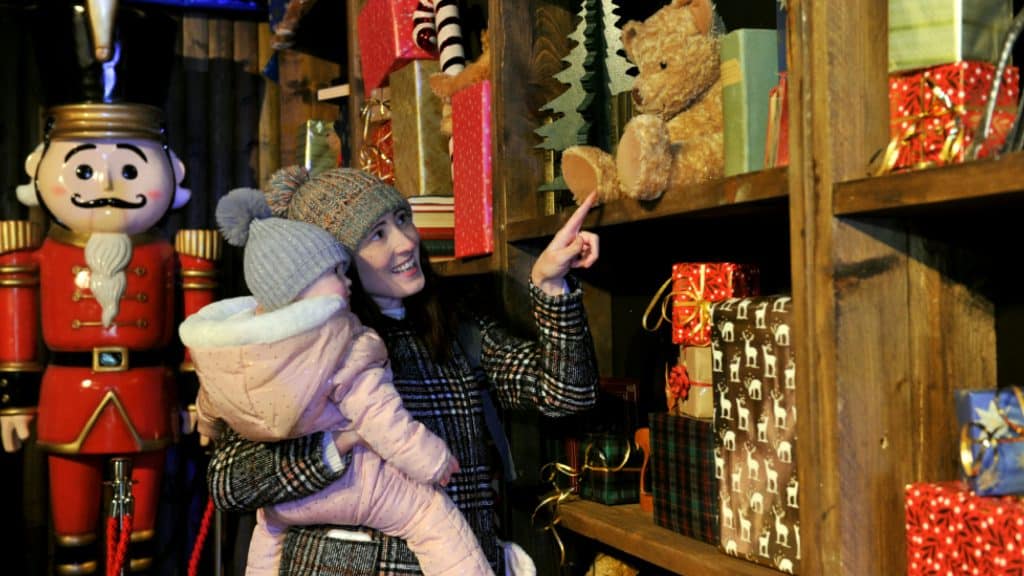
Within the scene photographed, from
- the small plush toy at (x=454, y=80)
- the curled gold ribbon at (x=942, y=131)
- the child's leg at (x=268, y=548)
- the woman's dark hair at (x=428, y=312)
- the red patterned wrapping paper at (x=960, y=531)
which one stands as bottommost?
the child's leg at (x=268, y=548)

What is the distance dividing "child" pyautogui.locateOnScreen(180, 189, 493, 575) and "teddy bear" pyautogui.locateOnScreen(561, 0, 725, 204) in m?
0.39

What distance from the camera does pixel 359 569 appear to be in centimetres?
142

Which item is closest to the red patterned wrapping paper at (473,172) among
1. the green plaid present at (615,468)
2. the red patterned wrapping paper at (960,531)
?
the green plaid present at (615,468)

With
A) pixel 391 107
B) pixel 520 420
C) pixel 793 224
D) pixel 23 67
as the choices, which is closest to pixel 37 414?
pixel 23 67

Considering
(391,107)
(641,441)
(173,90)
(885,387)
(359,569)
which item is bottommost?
(359,569)

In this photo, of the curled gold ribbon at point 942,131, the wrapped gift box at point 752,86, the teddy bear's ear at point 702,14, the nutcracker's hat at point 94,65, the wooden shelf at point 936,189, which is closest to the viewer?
the wooden shelf at point 936,189

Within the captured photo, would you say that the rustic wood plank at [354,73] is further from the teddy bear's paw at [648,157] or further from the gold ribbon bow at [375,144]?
the teddy bear's paw at [648,157]

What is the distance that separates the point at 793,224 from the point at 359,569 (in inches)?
29.6

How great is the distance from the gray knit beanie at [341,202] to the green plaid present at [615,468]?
1.65ft

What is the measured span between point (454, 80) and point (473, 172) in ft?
0.87

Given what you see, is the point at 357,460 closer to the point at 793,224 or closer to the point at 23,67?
the point at 793,224

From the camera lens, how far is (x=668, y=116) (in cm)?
142

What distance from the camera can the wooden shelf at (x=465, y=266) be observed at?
1871 mm

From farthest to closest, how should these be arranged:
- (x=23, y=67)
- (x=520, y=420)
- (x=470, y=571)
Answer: (x=23, y=67) < (x=520, y=420) < (x=470, y=571)
